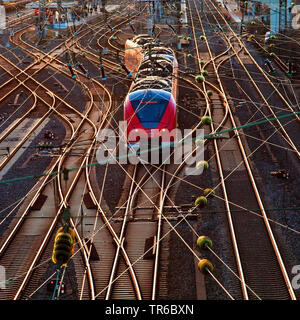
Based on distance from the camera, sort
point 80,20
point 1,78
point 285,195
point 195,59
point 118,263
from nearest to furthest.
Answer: point 118,263
point 285,195
point 1,78
point 195,59
point 80,20

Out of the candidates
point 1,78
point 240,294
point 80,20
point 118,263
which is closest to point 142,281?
point 118,263

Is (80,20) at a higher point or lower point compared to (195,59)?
higher

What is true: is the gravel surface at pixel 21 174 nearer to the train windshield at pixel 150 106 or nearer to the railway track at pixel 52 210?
the railway track at pixel 52 210

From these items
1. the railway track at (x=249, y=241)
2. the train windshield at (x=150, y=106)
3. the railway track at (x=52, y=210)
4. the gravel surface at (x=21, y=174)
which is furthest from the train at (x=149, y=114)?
the gravel surface at (x=21, y=174)

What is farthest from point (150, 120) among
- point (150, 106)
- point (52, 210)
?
point (52, 210)

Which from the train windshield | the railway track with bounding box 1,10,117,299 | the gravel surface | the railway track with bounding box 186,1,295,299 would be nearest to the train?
the train windshield

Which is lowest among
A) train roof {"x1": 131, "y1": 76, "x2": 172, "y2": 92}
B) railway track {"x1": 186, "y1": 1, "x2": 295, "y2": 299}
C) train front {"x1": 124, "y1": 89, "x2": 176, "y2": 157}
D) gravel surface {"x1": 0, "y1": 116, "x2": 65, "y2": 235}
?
railway track {"x1": 186, "y1": 1, "x2": 295, "y2": 299}

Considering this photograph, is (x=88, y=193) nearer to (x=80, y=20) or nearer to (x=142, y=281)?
(x=142, y=281)

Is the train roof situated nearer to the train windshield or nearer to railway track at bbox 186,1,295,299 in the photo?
the train windshield
